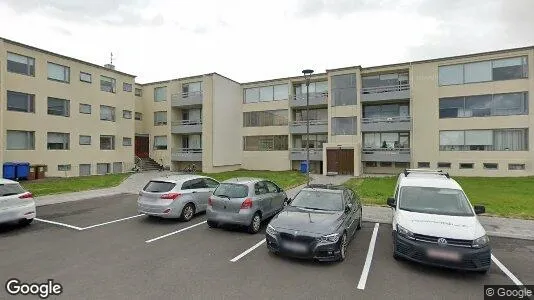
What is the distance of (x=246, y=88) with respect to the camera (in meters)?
33.9

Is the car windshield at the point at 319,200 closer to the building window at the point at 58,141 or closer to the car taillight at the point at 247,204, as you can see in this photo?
the car taillight at the point at 247,204

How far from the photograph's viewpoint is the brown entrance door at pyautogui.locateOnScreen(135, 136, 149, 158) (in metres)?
33.6

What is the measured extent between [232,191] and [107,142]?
2364 centimetres

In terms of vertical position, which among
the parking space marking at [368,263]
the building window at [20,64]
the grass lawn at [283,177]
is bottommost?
the parking space marking at [368,263]

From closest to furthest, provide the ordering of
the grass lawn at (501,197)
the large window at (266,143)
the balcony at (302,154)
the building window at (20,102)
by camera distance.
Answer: the grass lawn at (501,197) → the building window at (20,102) → the balcony at (302,154) → the large window at (266,143)

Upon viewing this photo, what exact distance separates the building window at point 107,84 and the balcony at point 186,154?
27.1ft

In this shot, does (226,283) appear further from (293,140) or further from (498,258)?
(293,140)

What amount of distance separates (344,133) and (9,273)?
83.9 feet

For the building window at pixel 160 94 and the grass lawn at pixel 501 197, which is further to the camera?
the building window at pixel 160 94

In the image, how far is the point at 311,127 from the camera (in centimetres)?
3020

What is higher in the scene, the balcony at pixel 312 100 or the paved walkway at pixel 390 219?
the balcony at pixel 312 100

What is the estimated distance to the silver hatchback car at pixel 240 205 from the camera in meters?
8.90

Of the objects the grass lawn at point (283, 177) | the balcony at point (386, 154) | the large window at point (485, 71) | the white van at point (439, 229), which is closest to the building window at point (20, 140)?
the grass lawn at point (283, 177)

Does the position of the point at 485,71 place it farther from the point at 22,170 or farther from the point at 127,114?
the point at 22,170
